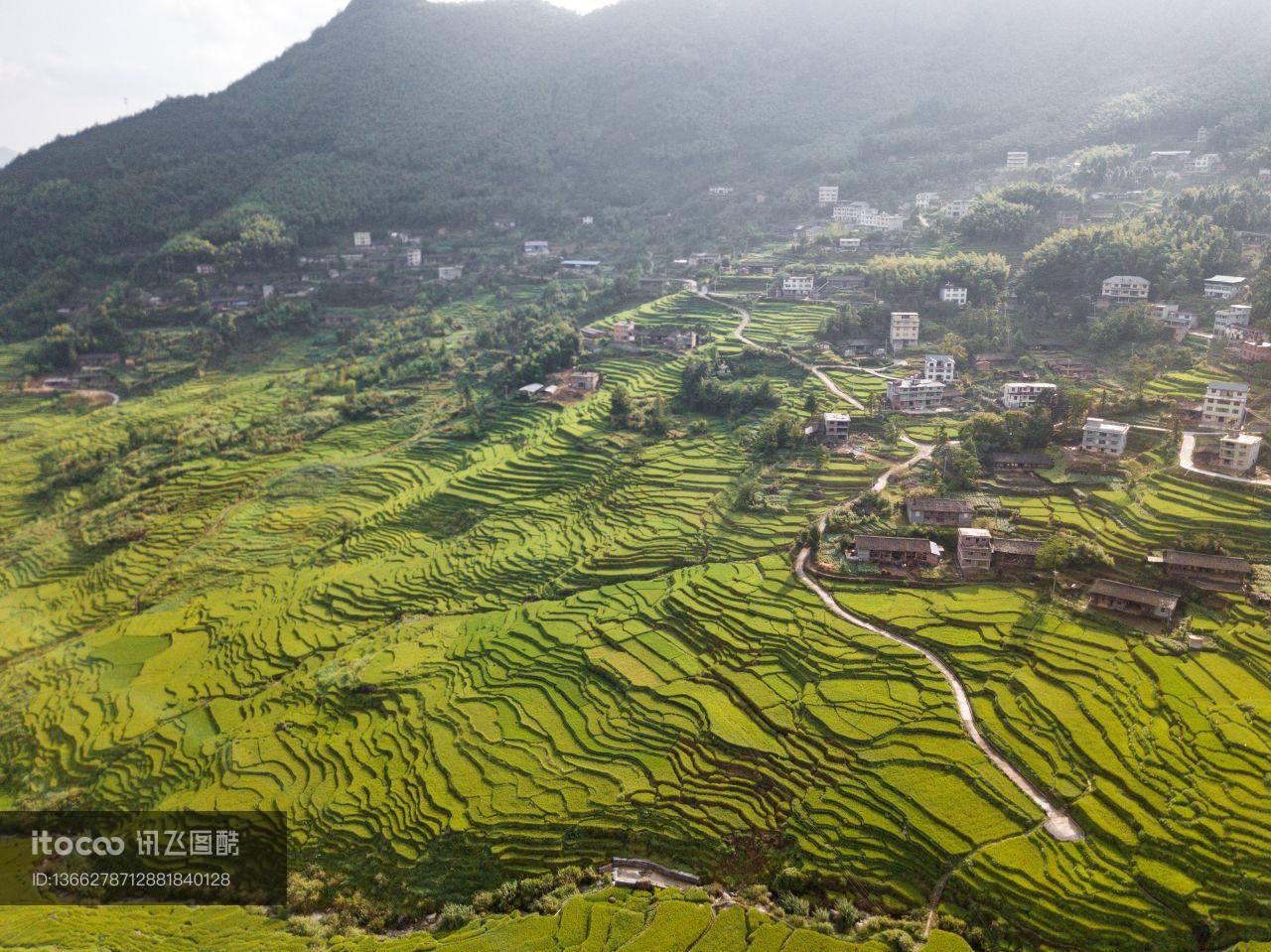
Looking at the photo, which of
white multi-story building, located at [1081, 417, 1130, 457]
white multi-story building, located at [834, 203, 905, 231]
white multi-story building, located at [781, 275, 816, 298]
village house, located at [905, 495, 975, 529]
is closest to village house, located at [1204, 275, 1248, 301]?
white multi-story building, located at [1081, 417, 1130, 457]

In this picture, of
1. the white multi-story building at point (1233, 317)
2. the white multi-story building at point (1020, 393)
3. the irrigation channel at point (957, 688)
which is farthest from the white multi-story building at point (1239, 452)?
the white multi-story building at point (1233, 317)

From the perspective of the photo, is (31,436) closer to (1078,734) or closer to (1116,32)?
(1078,734)

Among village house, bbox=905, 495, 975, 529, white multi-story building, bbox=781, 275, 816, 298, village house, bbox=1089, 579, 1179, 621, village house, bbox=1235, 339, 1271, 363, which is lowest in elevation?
village house, bbox=1089, 579, 1179, 621

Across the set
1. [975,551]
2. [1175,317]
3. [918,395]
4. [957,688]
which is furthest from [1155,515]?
[1175,317]

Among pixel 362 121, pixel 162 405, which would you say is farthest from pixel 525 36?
pixel 162 405

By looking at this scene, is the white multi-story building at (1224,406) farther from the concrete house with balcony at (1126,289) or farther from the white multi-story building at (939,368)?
the concrete house with balcony at (1126,289)

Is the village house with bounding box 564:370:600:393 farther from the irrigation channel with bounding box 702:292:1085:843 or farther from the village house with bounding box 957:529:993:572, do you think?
the village house with bounding box 957:529:993:572
